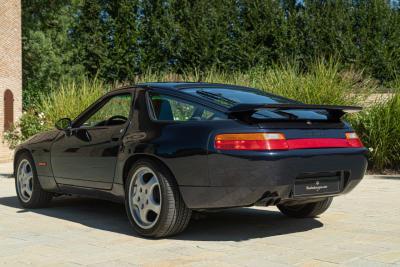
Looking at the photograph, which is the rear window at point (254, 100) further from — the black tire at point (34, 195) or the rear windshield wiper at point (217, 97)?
the black tire at point (34, 195)

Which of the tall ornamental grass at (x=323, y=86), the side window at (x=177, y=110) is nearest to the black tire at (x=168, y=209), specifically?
the side window at (x=177, y=110)

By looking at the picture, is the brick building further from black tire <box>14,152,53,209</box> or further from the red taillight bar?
the red taillight bar

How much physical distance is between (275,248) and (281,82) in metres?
8.12

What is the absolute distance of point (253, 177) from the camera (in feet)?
15.6

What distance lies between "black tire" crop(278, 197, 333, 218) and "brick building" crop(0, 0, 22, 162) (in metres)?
19.3

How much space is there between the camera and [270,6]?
1031 inches

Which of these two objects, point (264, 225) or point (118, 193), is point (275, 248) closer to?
point (264, 225)

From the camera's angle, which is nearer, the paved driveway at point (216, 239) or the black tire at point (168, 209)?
the paved driveway at point (216, 239)

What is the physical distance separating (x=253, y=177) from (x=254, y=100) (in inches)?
44.7

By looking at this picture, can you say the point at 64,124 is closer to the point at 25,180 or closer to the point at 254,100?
the point at 25,180

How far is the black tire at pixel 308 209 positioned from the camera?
6141mm

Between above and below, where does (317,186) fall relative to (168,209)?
above

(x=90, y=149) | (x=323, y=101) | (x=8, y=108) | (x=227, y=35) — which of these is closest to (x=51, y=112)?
(x=323, y=101)

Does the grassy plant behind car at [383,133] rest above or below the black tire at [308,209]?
above
